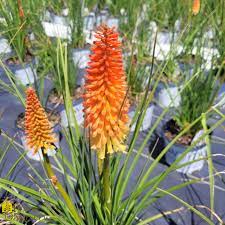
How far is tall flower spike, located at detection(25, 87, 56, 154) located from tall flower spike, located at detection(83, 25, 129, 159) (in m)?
0.17

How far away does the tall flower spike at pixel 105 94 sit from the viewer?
3.51 ft

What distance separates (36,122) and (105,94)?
0.97 feet

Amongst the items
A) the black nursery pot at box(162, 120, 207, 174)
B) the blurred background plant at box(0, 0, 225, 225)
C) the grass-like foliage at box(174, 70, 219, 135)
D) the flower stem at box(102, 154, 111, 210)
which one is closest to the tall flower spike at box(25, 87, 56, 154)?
the blurred background plant at box(0, 0, 225, 225)

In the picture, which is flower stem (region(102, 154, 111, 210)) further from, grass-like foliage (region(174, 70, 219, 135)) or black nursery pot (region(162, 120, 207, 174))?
grass-like foliage (region(174, 70, 219, 135))

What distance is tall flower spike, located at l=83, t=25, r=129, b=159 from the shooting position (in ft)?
3.51

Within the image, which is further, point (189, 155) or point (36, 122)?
point (189, 155)

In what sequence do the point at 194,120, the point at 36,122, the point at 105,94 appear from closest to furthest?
the point at 105,94, the point at 36,122, the point at 194,120

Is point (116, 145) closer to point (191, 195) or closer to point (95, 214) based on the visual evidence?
point (95, 214)

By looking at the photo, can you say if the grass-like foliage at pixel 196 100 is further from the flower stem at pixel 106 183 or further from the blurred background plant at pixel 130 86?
the flower stem at pixel 106 183

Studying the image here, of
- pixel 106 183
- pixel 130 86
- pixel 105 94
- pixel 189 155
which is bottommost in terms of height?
pixel 189 155

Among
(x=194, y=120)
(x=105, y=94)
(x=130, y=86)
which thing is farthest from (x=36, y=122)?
(x=194, y=120)

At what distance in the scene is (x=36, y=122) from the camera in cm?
125

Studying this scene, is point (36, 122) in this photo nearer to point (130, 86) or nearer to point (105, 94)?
point (105, 94)

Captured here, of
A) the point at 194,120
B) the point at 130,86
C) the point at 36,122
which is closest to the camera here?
the point at 36,122
